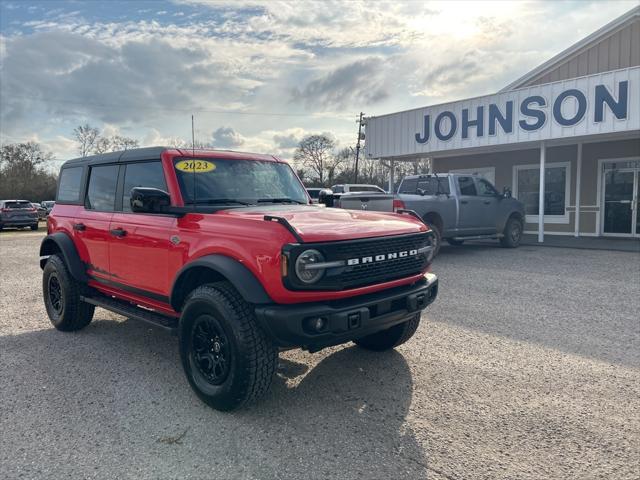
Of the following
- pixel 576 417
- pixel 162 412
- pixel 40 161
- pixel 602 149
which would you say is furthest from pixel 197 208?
pixel 40 161

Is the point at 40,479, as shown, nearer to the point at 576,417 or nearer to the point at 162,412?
the point at 162,412

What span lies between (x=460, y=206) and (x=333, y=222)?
8624 millimetres

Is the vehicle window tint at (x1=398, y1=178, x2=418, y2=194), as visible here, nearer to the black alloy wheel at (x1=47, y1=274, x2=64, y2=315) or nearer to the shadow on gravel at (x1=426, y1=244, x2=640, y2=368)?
the shadow on gravel at (x1=426, y1=244, x2=640, y2=368)

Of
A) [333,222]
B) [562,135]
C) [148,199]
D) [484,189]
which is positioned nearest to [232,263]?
[333,222]

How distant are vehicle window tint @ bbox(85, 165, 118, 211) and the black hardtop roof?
0.09m

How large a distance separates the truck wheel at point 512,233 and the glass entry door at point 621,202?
4.10 metres

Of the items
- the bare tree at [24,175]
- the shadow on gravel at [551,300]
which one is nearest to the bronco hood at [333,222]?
the shadow on gravel at [551,300]

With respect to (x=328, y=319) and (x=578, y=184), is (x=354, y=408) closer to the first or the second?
(x=328, y=319)

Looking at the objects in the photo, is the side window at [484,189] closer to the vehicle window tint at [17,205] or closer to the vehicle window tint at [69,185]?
the vehicle window tint at [69,185]

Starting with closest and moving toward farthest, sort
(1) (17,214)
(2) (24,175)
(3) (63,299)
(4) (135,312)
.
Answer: (4) (135,312) → (3) (63,299) → (1) (17,214) → (2) (24,175)

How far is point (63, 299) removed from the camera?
17.3 feet

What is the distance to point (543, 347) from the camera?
4.84m

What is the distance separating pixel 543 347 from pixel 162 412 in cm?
367

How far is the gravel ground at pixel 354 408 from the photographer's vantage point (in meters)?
2.81
